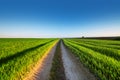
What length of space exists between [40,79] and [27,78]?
105 cm

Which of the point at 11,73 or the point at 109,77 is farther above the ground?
the point at 11,73

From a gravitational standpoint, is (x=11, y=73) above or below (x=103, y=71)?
above

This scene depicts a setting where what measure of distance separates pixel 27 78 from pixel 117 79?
627 centimetres

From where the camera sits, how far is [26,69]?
34.2 ft

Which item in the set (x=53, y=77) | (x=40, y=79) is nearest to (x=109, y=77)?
(x=53, y=77)

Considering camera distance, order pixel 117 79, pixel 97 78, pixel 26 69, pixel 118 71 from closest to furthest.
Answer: pixel 117 79 → pixel 97 78 → pixel 118 71 → pixel 26 69

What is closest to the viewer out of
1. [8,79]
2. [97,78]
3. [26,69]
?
[8,79]

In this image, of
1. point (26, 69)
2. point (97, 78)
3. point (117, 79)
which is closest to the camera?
point (117, 79)

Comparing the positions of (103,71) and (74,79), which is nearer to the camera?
(74,79)

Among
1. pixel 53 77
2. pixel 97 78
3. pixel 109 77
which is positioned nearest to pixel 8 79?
pixel 53 77

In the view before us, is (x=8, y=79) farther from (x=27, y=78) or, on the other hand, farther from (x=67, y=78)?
(x=67, y=78)

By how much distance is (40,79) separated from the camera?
28.3 feet

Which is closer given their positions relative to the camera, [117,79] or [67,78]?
[117,79]

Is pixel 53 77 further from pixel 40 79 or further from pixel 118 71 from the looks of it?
pixel 118 71
